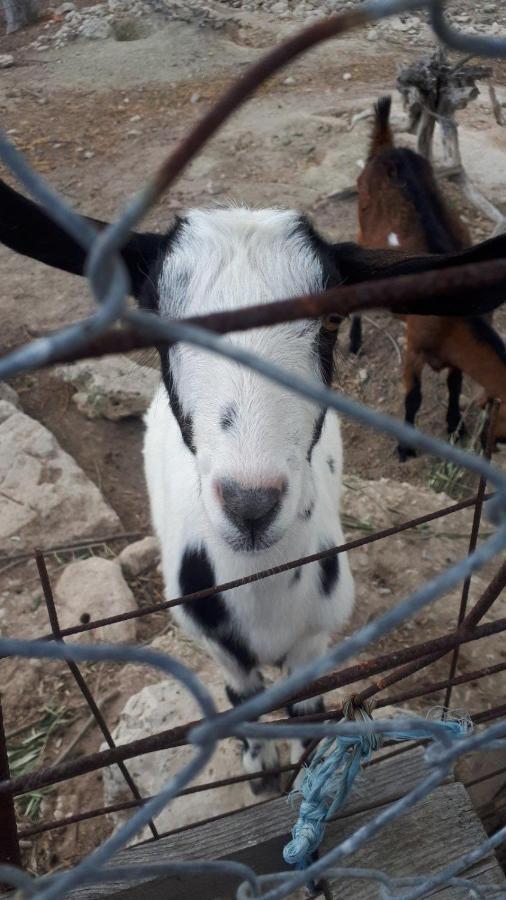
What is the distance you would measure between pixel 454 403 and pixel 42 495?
2.94m

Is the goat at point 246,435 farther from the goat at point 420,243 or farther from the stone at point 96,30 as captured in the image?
the stone at point 96,30

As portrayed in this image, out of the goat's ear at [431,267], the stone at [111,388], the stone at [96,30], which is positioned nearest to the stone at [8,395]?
the stone at [111,388]

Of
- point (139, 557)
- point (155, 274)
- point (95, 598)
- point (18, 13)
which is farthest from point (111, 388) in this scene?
point (18, 13)

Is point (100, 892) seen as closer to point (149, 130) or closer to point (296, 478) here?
point (296, 478)

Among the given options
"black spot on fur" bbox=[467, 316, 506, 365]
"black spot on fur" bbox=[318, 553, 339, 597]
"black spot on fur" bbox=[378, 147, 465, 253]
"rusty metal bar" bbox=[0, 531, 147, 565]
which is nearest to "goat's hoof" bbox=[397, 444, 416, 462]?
"black spot on fur" bbox=[467, 316, 506, 365]

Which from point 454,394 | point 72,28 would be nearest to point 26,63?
point 72,28

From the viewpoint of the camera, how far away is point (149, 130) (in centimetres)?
927

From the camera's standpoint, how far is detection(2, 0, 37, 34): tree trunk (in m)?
11.9

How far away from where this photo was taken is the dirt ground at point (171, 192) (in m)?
3.50

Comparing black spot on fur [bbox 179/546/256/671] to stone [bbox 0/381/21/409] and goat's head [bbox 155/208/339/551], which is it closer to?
goat's head [bbox 155/208/339/551]

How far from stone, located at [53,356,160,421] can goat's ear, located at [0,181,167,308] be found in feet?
9.52

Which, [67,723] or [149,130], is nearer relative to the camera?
[67,723]

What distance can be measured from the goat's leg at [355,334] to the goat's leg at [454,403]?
93 cm

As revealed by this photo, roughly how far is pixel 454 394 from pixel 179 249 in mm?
3647
